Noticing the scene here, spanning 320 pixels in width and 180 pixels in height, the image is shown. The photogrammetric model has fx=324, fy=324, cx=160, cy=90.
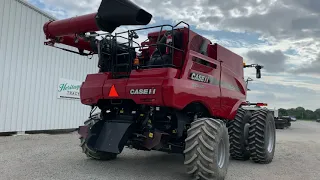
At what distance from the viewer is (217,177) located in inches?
232

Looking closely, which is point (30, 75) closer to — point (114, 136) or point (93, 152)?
point (93, 152)

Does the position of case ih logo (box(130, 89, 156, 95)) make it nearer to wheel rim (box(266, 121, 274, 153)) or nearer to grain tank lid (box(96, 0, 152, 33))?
grain tank lid (box(96, 0, 152, 33))

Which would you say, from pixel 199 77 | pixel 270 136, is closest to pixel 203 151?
pixel 199 77

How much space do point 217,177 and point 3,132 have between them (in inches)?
361

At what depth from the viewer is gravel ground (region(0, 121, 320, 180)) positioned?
6.36 m

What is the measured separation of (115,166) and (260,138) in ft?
13.2

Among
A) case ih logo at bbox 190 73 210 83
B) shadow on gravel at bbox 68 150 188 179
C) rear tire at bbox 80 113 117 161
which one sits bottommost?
shadow on gravel at bbox 68 150 188 179

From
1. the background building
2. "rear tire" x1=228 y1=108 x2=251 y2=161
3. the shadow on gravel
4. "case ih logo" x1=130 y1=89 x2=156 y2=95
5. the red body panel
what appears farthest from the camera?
the background building

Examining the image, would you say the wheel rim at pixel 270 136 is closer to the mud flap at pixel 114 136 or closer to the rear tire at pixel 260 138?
the rear tire at pixel 260 138

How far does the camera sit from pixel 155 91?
5.95 metres

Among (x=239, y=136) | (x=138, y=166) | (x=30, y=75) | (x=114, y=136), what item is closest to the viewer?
(x=114, y=136)

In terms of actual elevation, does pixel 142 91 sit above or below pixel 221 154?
above

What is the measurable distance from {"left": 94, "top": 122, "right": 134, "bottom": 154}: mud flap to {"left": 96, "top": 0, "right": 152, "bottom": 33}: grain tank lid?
2.00 metres

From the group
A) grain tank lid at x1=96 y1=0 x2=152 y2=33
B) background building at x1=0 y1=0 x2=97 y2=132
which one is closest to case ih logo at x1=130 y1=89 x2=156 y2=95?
grain tank lid at x1=96 y1=0 x2=152 y2=33
